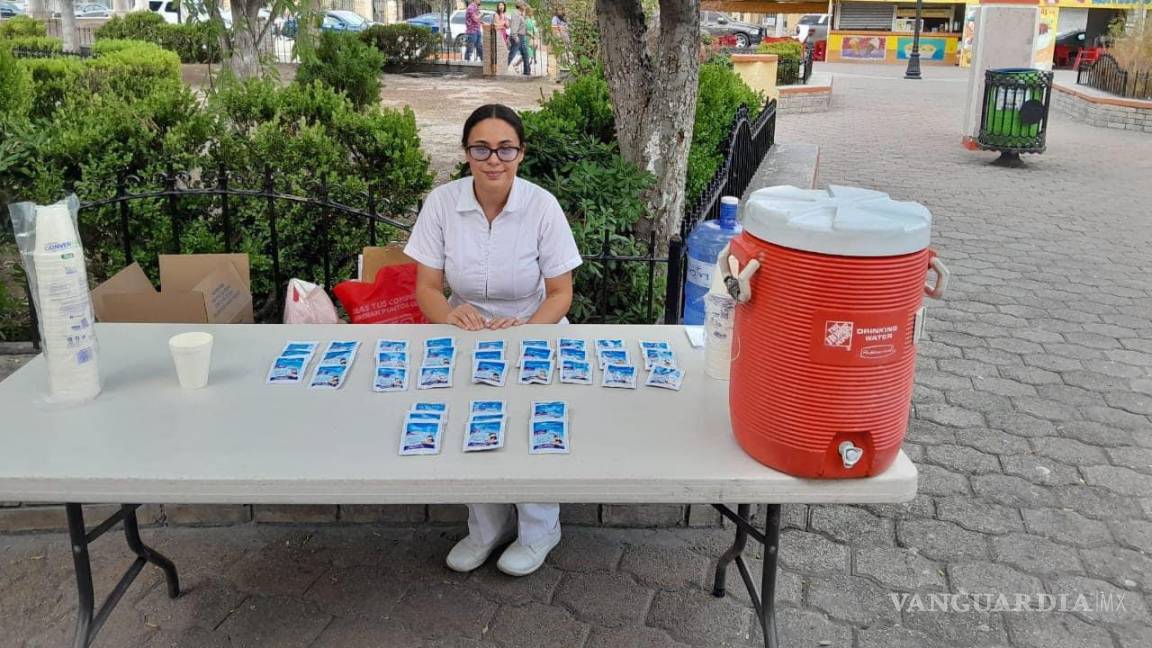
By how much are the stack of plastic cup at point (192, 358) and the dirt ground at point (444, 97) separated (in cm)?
770

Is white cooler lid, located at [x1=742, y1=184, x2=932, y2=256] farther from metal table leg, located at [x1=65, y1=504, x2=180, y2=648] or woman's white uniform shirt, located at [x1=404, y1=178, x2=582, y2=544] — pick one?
metal table leg, located at [x1=65, y1=504, x2=180, y2=648]

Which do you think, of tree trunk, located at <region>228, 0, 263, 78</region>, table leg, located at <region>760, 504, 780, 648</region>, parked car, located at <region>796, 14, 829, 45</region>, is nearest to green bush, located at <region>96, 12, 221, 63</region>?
tree trunk, located at <region>228, 0, 263, 78</region>

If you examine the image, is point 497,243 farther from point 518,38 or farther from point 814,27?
point 814,27

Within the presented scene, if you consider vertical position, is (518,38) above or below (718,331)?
above

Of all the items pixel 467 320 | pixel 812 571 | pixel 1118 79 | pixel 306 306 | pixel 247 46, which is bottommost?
pixel 812 571

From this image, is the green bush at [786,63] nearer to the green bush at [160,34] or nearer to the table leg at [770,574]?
the green bush at [160,34]

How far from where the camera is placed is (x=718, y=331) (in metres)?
2.48

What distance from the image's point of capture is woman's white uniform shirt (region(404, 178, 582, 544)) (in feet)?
10.4

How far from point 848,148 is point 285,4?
34.5 ft

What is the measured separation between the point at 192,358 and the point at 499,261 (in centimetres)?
113

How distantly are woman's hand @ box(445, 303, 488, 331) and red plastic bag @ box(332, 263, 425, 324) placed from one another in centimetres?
66

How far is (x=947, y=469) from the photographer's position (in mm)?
3893

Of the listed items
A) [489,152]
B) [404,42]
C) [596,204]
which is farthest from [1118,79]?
[489,152]

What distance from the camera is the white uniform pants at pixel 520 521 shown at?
3033 mm
